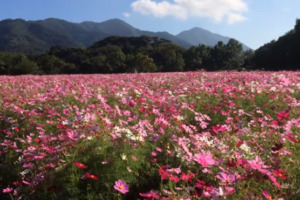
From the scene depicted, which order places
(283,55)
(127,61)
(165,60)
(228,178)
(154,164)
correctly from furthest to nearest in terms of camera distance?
1. (165,60)
2. (127,61)
3. (283,55)
4. (154,164)
5. (228,178)

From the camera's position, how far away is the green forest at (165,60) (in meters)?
37.4

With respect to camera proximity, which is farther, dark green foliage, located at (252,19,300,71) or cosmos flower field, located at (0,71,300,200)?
dark green foliage, located at (252,19,300,71)

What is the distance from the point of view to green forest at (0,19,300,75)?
123 feet

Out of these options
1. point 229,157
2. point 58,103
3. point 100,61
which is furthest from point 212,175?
point 100,61

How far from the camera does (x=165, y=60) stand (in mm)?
57562

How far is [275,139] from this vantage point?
3.25 meters

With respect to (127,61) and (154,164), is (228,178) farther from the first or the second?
(127,61)

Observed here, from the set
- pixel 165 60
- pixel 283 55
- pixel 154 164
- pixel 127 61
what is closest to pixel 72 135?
pixel 154 164

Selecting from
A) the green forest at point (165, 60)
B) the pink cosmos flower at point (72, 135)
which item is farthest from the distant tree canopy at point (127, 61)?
the pink cosmos flower at point (72, 135)

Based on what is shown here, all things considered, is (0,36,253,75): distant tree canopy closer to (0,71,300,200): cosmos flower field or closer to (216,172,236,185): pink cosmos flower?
(0,71,300,200): cosmos flower field

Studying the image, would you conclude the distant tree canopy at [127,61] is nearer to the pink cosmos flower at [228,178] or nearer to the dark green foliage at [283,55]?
the dark green foliage at [283,55]

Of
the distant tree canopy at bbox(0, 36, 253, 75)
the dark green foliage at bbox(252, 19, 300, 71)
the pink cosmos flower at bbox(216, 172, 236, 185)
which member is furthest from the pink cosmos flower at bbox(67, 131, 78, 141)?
the distant tree canopy at bbox(0, 36, 253, 75)

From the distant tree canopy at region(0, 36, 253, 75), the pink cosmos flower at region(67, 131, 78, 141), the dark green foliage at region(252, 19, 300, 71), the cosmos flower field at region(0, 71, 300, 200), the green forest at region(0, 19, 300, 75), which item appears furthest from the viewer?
the distant tree canopy at region(0, 36, 253, 75)

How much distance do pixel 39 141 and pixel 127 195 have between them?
1441mm
